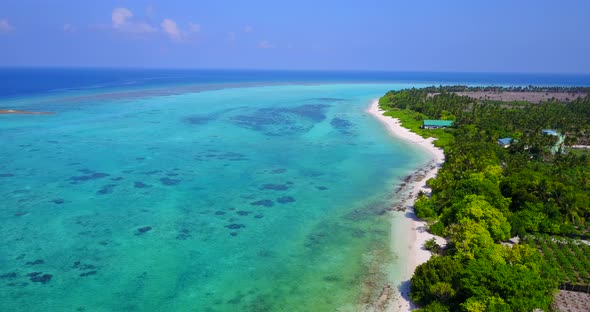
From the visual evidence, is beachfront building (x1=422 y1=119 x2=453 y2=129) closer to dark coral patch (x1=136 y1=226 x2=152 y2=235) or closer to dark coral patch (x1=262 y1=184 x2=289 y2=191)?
dark coral patch (x1=262 y1=184 x2=289 y2=191)

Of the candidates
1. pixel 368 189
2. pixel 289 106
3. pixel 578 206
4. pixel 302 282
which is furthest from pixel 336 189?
pixel 289 106

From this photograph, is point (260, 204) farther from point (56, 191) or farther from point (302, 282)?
point (56, 191)

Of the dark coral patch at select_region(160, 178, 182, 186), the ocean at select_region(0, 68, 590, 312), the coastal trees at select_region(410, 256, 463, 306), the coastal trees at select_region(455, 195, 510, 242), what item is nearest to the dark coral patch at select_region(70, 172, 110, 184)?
the ocean at select_region(0, 68, 590, 312)

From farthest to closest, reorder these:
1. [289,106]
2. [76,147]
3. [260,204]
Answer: [289,106] → [76,147] → [260,204]

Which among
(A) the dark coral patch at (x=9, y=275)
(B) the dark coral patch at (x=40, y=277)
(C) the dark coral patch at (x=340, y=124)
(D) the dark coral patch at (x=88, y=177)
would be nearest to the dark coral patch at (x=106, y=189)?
(D) the dark coral patch at (x=88, y=177)

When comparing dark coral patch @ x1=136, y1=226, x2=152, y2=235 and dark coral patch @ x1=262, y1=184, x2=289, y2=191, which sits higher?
dark coral patch @ x1=262, y1=184, x2=289, y2=191
